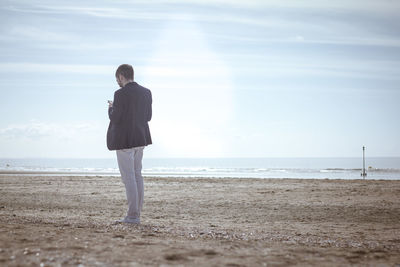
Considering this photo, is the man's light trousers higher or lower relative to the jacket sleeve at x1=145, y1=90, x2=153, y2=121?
lower

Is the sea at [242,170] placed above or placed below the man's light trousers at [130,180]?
below

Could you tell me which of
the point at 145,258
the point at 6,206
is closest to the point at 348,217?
the point at 145,258

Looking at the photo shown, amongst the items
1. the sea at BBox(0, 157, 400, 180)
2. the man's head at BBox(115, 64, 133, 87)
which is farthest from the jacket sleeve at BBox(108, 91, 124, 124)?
the sea at BBox(0, 157, 400, 180)

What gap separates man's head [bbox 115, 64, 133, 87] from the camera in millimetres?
6348

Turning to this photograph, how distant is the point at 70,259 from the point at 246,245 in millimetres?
1858

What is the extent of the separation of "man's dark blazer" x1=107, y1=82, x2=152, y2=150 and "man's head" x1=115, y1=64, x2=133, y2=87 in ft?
0.37

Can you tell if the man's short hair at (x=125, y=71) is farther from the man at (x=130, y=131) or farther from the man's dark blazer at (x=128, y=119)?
the man's dark blazer at (x=128, y=119)

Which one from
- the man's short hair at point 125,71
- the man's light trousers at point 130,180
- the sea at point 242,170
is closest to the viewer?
the man's light trousers at point 130,180

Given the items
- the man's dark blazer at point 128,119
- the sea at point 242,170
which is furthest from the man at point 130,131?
the sea at point 242,170

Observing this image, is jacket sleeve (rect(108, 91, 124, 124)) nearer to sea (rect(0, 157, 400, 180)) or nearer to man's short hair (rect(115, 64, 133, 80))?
man's short hair (rect(115, 64, 133, 80))

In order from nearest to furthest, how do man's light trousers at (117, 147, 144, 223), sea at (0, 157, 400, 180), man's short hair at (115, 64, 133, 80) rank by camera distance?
1. man's light trousers at (117, 147, 144, 223)
2. man's short hair at (115, 64, 133, 80)
3. sea at (0, 157, 400, 180)

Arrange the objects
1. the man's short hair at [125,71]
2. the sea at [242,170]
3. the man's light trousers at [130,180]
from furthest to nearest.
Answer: the sea at [242,170], the man's short hair at [125,71], the man's light trousers at [130,180]

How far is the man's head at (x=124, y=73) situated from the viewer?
20.8 ft

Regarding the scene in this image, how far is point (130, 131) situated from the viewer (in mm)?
6098
